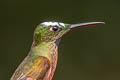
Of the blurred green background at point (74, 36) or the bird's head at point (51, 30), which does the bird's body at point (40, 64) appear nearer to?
the bird's head at point (51, 30)

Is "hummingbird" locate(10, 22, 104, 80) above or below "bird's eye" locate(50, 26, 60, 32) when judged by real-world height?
below

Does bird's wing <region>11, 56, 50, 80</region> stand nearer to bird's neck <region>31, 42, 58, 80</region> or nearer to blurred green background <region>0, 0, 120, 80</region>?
bird's neck <region>31, 42, 58, 80</region>

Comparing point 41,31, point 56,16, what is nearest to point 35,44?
point 41,31

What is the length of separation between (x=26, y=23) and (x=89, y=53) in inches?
28.5

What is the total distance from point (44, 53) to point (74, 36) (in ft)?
8.02

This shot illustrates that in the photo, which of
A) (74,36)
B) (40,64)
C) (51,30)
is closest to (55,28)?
(51,30)

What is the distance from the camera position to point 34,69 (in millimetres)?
1613

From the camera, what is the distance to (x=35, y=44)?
164 cm

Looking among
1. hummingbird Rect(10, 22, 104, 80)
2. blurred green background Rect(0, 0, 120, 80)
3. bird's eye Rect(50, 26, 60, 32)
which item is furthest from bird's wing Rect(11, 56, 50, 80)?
blurred green background Rect(0, 0, 120, 80)

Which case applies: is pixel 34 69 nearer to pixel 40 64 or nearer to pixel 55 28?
pixel 40 64

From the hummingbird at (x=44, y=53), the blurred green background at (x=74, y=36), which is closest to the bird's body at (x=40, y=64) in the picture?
the hummingbird at (x=44, y=53)

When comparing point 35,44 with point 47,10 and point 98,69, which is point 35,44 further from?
point 98,69

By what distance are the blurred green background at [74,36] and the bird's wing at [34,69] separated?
2.15 m

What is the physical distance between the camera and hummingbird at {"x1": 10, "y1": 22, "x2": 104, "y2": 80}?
1.59 meters
